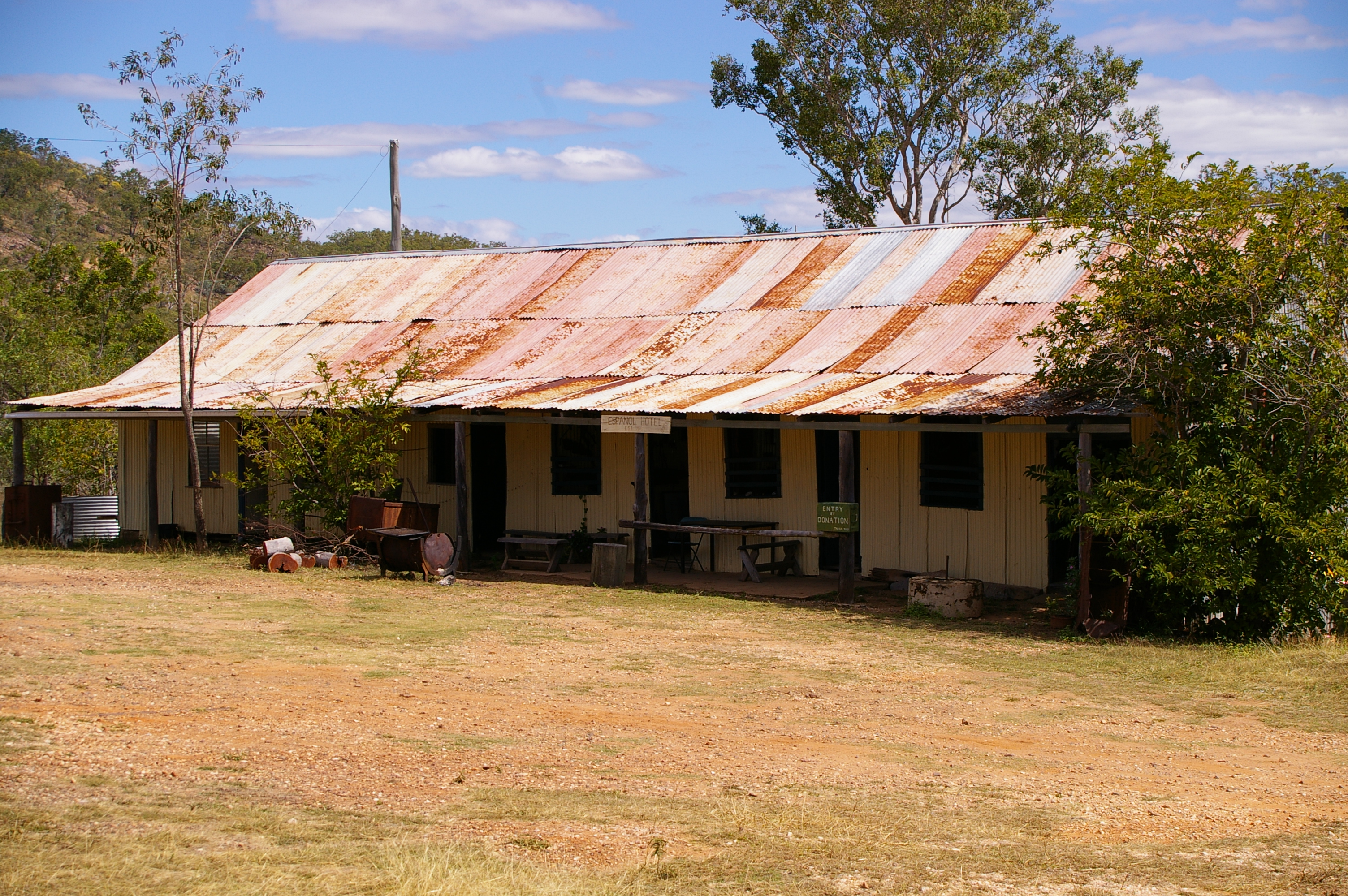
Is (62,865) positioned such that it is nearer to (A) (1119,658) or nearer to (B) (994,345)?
(A) (1119,658)

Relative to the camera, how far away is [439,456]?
19109 millimetres

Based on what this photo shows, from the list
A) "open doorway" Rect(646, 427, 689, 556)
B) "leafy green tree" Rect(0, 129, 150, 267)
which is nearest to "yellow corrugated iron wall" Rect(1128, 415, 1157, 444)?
"open doorway" Rect(646, 427, 689, 556)

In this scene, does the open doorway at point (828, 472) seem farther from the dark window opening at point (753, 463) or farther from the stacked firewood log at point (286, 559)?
the stacked firewood log at point (286, 559)

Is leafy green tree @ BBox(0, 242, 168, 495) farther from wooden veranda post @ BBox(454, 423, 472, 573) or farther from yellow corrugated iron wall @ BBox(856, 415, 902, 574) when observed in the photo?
yellow corrugated iron wall @ BBox(856, 415, 902, 574)

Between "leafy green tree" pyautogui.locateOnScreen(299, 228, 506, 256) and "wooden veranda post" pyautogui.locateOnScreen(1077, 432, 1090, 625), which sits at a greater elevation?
"leafy green tree" pyautogui.locateOnScreen(299, 228, 506, 256)

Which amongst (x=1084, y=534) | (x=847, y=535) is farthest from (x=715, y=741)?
(x=847, y=535)

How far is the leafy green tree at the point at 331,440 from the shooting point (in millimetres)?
16516

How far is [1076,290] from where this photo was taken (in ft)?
50.8

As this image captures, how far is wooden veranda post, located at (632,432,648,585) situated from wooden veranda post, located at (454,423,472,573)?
2.54 meters

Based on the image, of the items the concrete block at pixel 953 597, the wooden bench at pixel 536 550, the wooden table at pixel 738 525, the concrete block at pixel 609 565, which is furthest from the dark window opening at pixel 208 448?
the concrete block at pixel 953 597

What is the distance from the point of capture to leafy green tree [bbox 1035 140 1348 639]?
35.7ft

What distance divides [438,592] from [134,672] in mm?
5705

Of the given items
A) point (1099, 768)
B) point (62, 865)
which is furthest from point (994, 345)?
point (62, 865)

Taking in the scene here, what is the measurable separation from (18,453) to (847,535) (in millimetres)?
13629
